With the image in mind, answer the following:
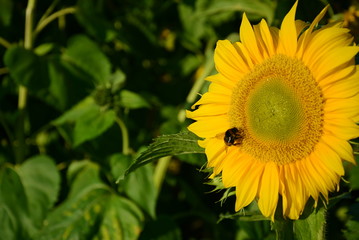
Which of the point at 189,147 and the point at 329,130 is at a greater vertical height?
the point at 329,130

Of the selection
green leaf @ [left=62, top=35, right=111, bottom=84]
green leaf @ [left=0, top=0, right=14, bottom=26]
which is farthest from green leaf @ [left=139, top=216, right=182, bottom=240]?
green leaf @ [left=0, top=0, right=14, bottom=26]

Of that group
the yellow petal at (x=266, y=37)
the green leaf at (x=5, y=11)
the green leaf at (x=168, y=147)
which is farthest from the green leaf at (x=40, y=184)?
the yellow petal at (x=266, y=37)

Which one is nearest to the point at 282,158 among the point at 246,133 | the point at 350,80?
the point at 246,133

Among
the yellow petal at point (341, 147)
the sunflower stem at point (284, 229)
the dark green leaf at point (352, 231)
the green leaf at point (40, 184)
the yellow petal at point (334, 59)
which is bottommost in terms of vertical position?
the green leaf at point (40, 184)

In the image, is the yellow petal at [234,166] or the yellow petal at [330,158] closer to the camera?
the yellow petal at [330,158]

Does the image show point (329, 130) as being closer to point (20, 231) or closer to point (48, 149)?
point (20, 231)

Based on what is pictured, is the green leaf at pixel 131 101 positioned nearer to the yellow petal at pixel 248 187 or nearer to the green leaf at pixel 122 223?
the green leaf at pixel 122 223

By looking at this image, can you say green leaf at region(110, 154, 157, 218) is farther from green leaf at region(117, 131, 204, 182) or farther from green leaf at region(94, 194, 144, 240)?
green leaf at region(117, 131, 204, 182)

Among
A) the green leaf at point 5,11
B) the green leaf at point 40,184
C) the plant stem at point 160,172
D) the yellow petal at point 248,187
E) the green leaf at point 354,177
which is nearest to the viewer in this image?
the yellow petal at point 248,187
